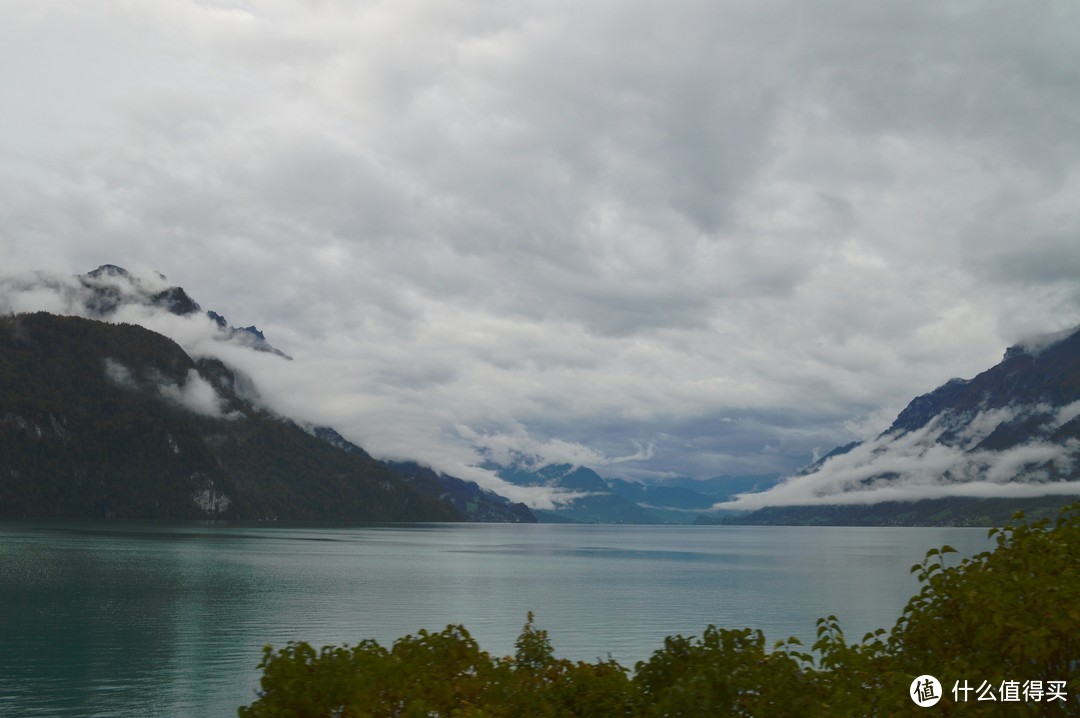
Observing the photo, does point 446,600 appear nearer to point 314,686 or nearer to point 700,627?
point 700,627

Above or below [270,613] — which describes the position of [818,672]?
above

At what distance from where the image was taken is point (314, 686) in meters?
16.7

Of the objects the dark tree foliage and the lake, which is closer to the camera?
the dark tree foliage

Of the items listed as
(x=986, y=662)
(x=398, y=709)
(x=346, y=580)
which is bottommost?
(x=346, y=580)

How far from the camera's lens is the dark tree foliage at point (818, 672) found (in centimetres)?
1523

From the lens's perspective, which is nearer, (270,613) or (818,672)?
(818,672)

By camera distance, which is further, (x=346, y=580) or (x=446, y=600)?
(x=346, y=580)

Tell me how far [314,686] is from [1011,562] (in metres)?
14.3

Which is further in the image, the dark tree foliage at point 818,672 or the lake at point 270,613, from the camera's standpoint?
the lake at point 270,613

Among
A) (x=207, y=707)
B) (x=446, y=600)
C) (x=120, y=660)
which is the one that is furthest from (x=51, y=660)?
(x=446, y=600)

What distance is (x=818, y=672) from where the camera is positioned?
57.9 feet

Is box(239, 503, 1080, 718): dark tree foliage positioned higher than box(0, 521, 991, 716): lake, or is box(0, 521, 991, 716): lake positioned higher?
box(239, 503, 1080, 718): dark tree foliage

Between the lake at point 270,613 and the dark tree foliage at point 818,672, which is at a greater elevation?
the dark tree foliage at point 818,672

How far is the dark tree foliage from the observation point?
15.2 m
